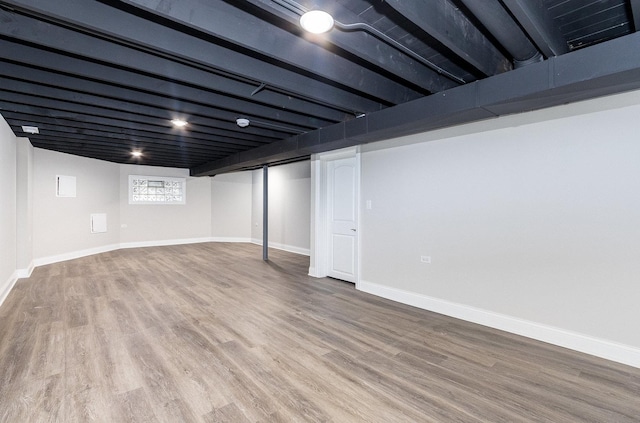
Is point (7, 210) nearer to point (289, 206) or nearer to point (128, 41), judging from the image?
point (128, 41)

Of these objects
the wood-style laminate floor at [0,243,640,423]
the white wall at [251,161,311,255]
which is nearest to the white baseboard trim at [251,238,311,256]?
the white wall at [251,161,311,255]

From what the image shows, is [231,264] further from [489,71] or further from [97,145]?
[489,71]

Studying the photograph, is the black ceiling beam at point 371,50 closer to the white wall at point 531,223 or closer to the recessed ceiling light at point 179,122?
the white wall at point 531,223

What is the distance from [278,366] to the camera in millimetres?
2496

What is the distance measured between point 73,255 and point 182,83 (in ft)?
21.0

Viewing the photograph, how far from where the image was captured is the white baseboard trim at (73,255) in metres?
6.30

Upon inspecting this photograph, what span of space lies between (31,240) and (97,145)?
7.08 ft

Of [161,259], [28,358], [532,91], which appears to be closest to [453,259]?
[532,91]

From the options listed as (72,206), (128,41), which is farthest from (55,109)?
(72,206)

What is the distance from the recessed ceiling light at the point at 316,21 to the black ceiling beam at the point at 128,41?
28.9 inches

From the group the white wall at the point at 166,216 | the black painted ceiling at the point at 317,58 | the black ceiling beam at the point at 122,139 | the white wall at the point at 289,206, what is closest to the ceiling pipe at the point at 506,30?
the black painted ceiling at the point at 317,58

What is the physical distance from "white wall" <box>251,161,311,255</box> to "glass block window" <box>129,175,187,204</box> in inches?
96.5

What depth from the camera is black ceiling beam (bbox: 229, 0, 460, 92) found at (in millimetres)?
1831

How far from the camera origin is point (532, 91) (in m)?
2.38
